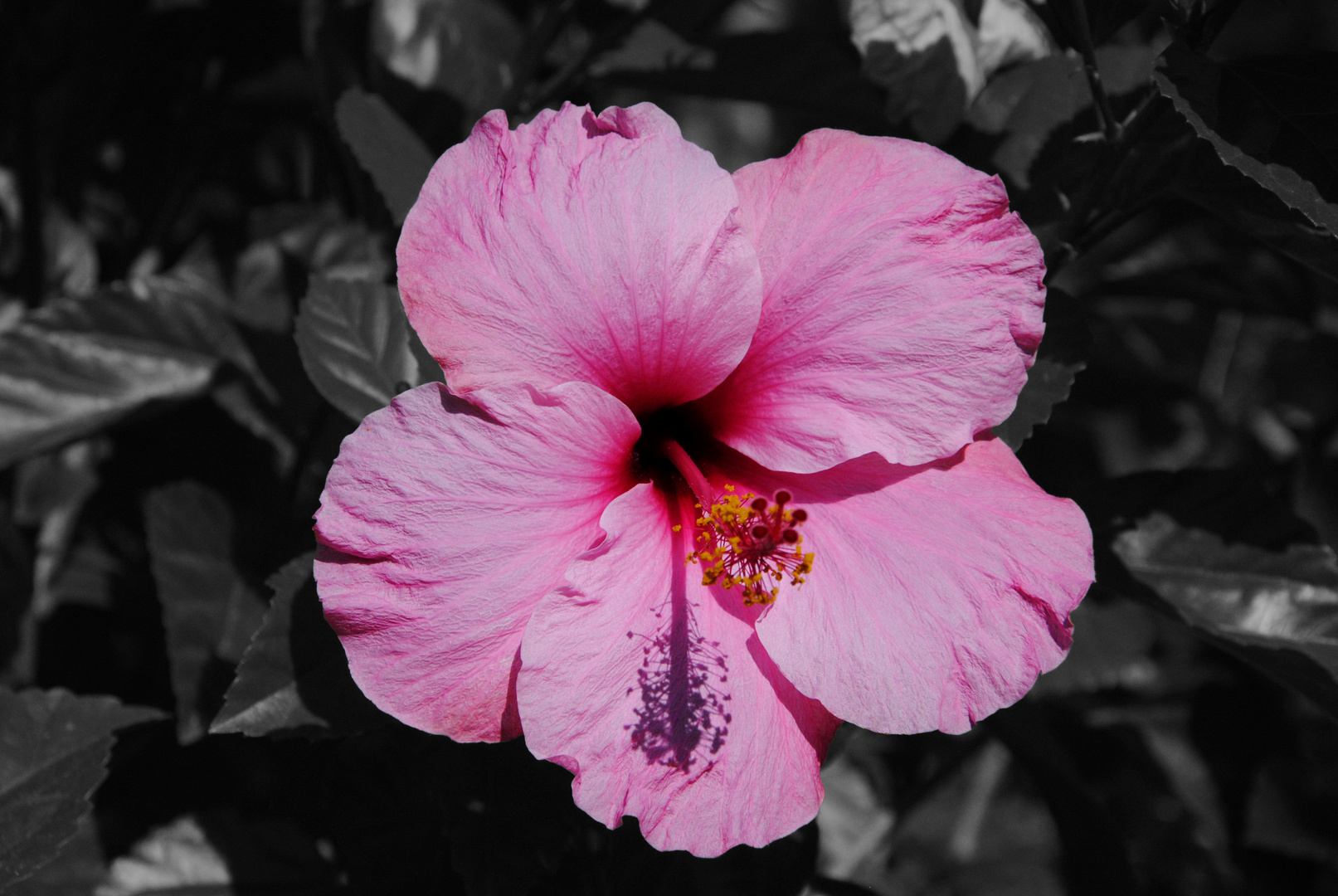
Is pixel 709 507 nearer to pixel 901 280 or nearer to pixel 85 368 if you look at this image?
pixel 901 280

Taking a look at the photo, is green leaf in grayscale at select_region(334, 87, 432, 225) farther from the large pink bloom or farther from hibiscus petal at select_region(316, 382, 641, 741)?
hibiscus petal at select_region(316, 382, 641, 741)

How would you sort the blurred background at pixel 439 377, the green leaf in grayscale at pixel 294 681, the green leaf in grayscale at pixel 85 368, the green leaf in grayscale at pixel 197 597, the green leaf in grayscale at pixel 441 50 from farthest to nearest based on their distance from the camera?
the green leaf in grayscale at pixel 441 50 < the green leaf in grayscale at pixel 85 368 < the green leaf in grayscale at pixel 197 597 < the blurred background at pixel 439 377 < the green leaf in grayscale at pixel 294 681

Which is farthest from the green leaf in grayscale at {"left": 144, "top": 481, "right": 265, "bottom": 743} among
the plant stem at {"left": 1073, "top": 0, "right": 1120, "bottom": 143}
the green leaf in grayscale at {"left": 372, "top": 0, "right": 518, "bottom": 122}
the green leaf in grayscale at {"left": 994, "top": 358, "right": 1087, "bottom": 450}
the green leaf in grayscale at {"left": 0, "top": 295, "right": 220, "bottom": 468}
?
the plant stem at {"left": 1073, "top": 0, "right": 1120, "bottom": 143}

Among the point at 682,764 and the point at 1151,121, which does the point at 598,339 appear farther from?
Answer: the point at 1151,121

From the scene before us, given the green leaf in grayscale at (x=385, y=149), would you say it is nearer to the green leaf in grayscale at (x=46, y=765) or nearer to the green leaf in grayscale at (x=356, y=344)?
the green leaf in grayscale at (x=356, y=344)

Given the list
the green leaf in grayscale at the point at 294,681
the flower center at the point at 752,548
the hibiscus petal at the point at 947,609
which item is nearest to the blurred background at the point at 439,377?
the green leaf in grayscale at the point at 294,681

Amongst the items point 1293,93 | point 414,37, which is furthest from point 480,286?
point 414,37
